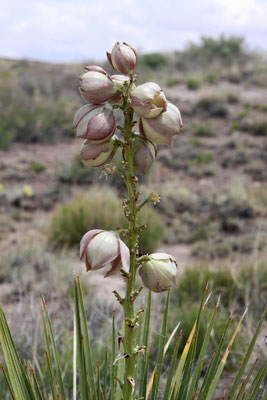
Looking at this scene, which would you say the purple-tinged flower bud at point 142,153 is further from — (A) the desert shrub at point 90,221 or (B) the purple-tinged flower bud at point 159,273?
(A) the desert shrub at point 90,221

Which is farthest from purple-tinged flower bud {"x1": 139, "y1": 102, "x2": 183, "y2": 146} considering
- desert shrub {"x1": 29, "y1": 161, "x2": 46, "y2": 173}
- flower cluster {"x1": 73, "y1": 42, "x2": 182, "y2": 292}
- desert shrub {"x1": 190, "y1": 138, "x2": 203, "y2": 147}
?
desert shrub {"x1": 190, "y1": 138, "x2": 203, "y2": 147}

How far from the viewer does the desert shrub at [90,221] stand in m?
5.71

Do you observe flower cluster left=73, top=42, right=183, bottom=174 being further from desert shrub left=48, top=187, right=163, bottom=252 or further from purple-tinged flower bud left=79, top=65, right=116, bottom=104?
desert shrub left=48, top=187, right=163, bottom=252

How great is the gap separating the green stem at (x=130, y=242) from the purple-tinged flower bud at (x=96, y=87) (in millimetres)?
43

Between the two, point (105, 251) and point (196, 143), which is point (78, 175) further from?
point (105, 251)

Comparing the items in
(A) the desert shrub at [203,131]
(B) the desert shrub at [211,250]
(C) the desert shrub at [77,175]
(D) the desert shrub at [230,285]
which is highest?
(A) the desert shrub at [203,131]

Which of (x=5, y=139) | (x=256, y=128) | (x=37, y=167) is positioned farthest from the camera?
(x=256, y=128)

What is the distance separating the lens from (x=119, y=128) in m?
1.04

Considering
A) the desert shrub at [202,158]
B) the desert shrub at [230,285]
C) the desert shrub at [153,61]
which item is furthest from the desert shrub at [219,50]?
the desert shrub at [230,285]

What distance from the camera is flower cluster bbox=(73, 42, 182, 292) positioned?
1.00m

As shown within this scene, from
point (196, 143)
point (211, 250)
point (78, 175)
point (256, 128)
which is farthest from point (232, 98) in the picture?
point (211, 250)

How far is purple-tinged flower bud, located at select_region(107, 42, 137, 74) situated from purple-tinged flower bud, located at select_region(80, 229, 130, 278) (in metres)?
0.38

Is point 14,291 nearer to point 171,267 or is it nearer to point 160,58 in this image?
point 171,267

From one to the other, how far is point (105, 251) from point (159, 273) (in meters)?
0.14
